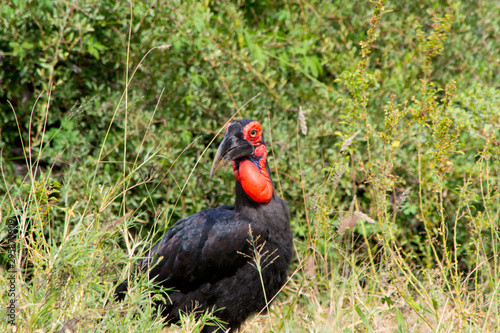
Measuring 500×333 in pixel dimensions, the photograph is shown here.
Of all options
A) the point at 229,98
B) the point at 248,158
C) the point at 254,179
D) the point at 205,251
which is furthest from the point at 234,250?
the point at 229,98

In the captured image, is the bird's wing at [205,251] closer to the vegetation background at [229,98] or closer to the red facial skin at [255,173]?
the red facial skin at [255,173]

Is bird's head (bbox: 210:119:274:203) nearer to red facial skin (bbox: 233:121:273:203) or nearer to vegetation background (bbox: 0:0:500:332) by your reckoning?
red facial skin (bbox: 233:121:273:203)

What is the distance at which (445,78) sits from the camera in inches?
181

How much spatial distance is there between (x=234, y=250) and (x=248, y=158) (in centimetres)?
53

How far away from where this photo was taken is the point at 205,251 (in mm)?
2873

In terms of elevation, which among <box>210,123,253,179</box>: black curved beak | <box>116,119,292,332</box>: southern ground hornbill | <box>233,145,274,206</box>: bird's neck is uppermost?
<box>210,123,253,179</box>: black curved beak

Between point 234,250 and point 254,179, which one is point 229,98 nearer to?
point 254,179

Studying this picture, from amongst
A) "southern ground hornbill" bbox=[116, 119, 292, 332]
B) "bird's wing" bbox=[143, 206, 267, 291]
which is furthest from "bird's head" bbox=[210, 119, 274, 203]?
"bird's wing" bbox=[143, 206, 267, 291]

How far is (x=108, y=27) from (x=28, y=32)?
22.4 inches

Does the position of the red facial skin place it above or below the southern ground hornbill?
above

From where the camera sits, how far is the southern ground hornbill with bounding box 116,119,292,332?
9.36 ft

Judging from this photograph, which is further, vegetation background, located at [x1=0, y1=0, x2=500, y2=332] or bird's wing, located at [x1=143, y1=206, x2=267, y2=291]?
vegetation background, located at [x1=0, y1=0, x2=500, y2=332]

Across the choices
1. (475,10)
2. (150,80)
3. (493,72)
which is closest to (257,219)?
(150,80)

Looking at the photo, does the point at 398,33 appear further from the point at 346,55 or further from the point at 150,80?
the point at 150,80
